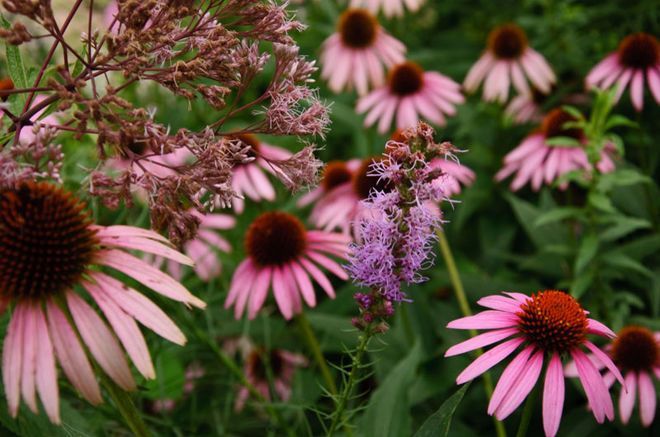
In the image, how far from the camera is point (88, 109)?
3.13ft

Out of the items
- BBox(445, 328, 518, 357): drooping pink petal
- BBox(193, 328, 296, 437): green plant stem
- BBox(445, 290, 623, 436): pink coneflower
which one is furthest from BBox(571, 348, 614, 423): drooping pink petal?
BBox(193, 328, 296, 437): green plant stem

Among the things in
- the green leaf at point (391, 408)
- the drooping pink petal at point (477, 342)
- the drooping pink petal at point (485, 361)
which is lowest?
the green leaf at point (391, 408)

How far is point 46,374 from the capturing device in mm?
835

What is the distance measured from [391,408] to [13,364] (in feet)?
2.88

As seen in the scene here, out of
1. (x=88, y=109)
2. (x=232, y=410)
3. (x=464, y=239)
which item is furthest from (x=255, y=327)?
(x=88, y=109)

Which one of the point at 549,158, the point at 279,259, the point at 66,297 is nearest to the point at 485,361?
the point at 66,297

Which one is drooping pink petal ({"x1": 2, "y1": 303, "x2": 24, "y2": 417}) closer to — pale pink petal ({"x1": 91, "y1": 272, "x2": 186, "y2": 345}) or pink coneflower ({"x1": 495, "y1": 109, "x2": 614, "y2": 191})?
pale pink petal ({"x1": 91, "y1": 272, "x2": 186, "y2": 345})

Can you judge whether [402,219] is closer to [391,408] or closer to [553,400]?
[553,400]

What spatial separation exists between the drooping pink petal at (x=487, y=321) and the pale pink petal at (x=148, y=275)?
37cm

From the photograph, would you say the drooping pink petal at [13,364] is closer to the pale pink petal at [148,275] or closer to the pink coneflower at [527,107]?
the pale pink petal at [148,275]

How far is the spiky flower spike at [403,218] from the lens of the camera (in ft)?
3.09

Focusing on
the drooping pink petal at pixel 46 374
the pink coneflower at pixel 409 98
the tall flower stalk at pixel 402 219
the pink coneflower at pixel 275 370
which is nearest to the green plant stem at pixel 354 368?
the tall flower stalk at pixel 402 219

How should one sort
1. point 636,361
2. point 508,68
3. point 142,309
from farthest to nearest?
1. point 508,68
2. point 636,361
3. point 142,309

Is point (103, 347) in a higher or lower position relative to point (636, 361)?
higher
